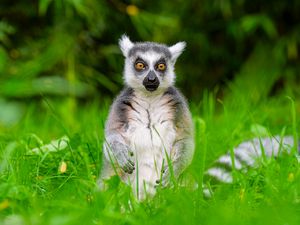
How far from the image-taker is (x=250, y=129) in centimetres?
477

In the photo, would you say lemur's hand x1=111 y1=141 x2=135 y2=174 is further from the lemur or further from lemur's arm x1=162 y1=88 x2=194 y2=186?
lemur's arm x1=162 y1=88 x2=194 y2=186

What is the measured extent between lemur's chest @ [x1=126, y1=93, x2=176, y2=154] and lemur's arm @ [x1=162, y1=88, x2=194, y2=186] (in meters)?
0.03

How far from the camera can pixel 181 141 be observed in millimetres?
3551

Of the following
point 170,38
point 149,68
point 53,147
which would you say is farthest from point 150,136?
point 170,38

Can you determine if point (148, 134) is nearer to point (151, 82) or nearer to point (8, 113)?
point (151, 82)

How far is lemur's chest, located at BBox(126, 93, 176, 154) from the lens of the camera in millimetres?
3488

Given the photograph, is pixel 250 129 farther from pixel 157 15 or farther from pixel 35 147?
pixel 157 15

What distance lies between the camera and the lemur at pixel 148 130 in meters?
3.44

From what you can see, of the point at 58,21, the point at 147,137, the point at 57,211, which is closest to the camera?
the point at 57,211

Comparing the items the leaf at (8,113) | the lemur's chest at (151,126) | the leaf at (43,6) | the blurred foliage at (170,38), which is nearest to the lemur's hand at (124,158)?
the lemur's chest at (151,126)

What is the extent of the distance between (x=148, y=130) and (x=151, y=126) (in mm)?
37

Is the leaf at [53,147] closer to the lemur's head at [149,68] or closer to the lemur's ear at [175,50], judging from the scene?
the lemur's head at [149,68]

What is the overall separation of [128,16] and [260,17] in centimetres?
169

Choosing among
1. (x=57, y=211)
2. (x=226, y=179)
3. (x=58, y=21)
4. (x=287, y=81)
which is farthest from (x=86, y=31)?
(x=57, y=211)
